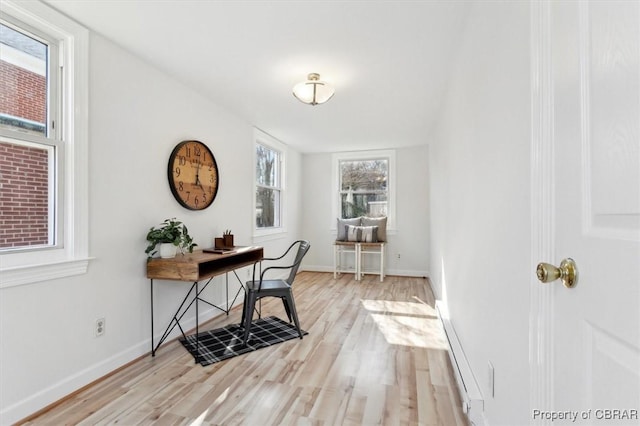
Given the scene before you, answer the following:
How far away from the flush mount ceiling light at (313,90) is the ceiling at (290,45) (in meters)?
0.08

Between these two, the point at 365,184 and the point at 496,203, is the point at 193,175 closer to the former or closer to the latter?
the point at 496,203

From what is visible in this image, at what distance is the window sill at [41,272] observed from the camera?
1667 millimetres

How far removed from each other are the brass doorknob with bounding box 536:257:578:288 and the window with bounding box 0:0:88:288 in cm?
240

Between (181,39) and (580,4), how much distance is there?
90.9 inches

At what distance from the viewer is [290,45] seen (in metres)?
2.30

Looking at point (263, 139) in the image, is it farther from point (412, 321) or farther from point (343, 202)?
point (412, 321)

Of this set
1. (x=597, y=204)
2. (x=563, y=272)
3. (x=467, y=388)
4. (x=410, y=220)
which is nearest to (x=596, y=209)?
(x=597, y=204)

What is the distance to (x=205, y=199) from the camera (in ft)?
10.6

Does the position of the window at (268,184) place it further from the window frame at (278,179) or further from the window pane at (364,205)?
the window pane at (364,205)

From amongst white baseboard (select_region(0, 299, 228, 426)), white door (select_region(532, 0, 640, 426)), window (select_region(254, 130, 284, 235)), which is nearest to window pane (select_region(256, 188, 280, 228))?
window (select_region(254, 130, 284, 235))

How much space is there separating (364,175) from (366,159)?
0.31m

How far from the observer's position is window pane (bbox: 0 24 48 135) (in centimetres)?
174

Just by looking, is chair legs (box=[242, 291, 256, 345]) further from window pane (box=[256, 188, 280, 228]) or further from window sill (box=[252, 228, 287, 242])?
window pane (box=[256, 188, 280, 228])

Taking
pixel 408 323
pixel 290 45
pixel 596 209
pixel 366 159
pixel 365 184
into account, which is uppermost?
pixel 290 45
